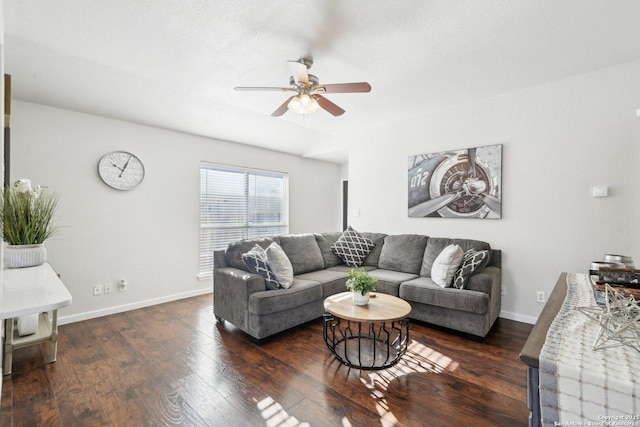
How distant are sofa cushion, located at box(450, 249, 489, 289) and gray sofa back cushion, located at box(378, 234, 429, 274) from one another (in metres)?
0.71

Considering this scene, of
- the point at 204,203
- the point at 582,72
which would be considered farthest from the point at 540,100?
the point at 204,203

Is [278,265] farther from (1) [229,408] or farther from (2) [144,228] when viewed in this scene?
(2) [144,228]

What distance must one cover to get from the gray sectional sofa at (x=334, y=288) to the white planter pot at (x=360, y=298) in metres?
0.69

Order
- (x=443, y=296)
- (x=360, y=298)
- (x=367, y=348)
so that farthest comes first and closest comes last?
(x=443, y=296)
(x=367, y=348)
(x=360, y=298)

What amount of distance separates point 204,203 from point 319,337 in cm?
278

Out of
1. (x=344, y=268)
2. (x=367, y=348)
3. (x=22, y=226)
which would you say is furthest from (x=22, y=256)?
(x=344, y=268)

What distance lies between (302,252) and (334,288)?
0.66m

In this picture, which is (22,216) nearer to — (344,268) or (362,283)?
(362,283)

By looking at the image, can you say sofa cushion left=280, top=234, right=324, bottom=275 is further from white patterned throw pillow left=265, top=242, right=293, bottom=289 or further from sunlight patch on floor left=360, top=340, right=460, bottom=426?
sunlight patch on floor left=360, top=340, right=460, bottom=426

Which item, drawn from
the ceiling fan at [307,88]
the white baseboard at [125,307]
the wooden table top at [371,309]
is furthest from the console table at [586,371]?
the white baseboard at [125,307]

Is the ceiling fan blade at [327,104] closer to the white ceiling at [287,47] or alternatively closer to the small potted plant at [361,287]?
the white ceiling at [287,47]

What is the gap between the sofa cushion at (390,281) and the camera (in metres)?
3.27

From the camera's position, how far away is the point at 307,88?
2.48 metres

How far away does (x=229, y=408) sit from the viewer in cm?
181
